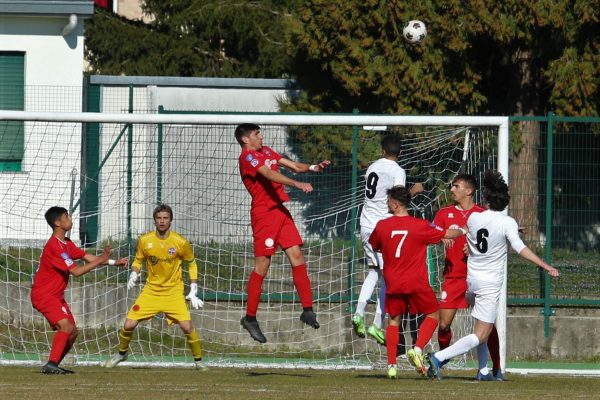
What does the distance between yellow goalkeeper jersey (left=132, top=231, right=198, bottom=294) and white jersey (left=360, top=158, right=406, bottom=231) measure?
6.23ft

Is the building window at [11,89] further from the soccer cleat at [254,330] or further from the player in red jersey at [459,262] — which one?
the player in red jersey at [459,262]

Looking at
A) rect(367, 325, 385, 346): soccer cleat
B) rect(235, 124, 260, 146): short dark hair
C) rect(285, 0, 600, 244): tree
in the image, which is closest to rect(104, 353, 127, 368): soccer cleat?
rect(367, 325, 385, 346): soccer cleat

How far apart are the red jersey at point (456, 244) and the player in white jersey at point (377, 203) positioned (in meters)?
0.66

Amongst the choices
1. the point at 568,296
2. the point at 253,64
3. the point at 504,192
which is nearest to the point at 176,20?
the point at 253,64

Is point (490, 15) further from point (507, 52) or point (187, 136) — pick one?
point (187, 136)

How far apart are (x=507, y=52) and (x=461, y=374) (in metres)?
9.35

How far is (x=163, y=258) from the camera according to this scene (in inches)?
577

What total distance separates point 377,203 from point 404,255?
1686 millimetres

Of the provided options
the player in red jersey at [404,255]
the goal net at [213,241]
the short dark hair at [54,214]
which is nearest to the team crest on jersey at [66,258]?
the short dark hair at [54,214]

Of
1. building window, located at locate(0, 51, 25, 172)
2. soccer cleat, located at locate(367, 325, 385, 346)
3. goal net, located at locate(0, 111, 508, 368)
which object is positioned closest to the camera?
soccer cleat, located at locate(367, 325, 385, 346)

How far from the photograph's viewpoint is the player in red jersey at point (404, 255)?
12883mm

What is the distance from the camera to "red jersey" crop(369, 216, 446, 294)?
1288 cm

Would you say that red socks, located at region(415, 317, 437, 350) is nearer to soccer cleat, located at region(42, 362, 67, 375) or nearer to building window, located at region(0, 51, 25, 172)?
soccer cleat, located at region(42, 362, 67, 375)

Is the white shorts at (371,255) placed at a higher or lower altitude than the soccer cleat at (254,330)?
higher
